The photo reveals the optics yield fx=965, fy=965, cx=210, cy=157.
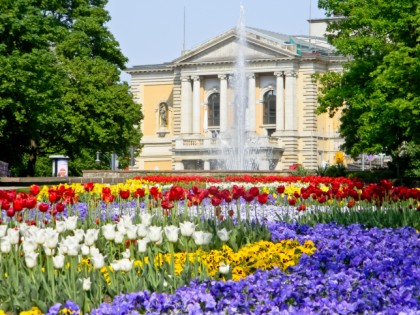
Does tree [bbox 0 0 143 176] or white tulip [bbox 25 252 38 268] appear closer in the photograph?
white tulip [bbox 25 252 38 268]

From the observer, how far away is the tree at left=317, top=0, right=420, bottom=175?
3300cm

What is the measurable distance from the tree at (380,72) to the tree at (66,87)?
1197 cm

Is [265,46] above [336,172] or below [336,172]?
above

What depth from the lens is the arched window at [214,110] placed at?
9269 cm

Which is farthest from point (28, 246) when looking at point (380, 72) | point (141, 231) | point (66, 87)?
point (66, 87)

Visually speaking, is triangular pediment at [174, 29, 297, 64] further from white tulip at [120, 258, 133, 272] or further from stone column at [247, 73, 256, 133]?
white tulip at [120, 258, 133, 272]

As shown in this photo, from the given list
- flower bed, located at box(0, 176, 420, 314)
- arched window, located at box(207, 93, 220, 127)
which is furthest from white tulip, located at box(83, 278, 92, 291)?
arched window, located at box(207, 93, 220, 127)

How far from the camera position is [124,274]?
32.0 feet

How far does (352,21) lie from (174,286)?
30704 mm

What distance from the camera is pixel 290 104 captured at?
3430 inches

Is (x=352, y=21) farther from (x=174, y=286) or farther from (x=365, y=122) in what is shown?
(x=174, y=286)

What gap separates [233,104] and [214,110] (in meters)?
11.6

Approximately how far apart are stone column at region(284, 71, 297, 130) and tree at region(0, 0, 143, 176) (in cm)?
3005

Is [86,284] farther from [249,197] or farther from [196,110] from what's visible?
[196,110]
